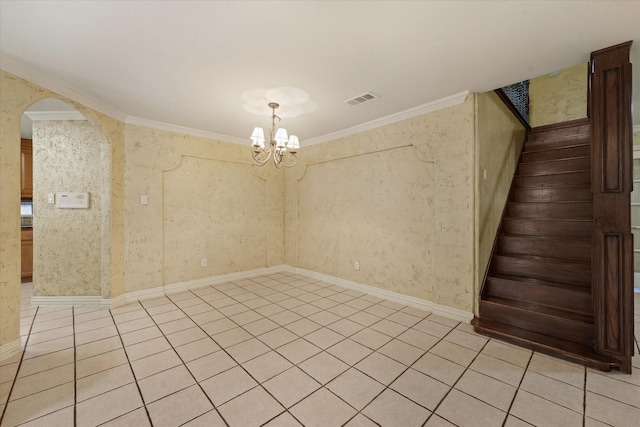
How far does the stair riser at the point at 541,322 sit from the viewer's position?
2371 millimetres

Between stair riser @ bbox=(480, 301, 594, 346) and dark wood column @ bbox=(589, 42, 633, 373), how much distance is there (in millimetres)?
159

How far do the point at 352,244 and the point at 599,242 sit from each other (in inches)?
112

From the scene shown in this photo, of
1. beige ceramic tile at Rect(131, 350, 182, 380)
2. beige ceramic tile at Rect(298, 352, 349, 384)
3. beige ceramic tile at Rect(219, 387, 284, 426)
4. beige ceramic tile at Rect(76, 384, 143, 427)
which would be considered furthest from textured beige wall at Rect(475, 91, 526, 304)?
beige ceramic tile at Rect(76, 384, 143, 427)

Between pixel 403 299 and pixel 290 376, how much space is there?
2123 mm

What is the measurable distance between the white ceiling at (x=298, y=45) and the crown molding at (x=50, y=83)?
0.03 feet

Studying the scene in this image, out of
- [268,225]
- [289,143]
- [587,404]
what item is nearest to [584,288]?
[587,404]

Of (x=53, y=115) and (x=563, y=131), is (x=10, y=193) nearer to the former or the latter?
(x=53, y=115)

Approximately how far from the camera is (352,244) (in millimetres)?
4340

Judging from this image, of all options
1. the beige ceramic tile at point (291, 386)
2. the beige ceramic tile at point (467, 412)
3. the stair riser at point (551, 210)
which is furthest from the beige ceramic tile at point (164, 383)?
the stair riser at point (551, 210)

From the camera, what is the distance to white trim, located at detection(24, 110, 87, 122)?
3537mm

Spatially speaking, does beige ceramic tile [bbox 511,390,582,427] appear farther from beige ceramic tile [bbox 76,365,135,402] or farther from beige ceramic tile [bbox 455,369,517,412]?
beige ceramic tile [bbox 76,365,135,402]

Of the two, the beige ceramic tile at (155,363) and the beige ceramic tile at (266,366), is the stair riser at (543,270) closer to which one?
the beige ceramic tile at (266,366)

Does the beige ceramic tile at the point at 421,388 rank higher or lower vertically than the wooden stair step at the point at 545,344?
lower

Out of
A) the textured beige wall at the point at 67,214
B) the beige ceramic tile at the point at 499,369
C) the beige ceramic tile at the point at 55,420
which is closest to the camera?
the beige ceramic tile at the point at 55,420
